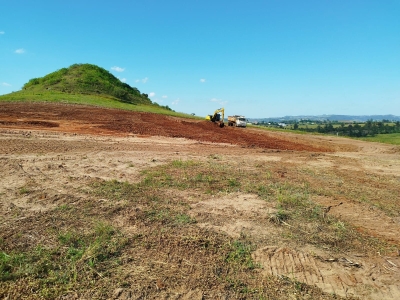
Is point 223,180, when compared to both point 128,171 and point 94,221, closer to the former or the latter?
point 128,171

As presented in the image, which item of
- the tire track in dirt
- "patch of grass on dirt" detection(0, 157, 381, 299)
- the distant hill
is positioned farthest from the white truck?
the tire track in dirt

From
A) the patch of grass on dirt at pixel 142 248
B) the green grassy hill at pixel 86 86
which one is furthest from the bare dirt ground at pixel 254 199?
the green grassy hill at pixel 86 86

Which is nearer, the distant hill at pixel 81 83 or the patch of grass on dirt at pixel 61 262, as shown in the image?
the patch of grass on dirt at pixel 61 262

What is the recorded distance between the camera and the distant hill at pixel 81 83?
4253 cm

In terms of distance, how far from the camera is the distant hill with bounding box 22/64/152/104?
4253 cm

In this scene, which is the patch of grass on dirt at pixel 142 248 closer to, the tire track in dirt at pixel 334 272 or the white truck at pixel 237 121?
the tire track in dirt at pixel 334 272

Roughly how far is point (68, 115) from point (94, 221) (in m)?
21.5

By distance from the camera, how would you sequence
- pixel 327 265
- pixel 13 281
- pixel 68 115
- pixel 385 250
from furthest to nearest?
pixel 68 115 < pixel 385 250 < pixel 327 265 < pixel 13 281

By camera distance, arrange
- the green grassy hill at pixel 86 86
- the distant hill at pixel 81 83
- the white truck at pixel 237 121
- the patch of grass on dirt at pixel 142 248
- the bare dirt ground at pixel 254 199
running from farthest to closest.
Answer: the distant hill at pixel 81 83, the green grassy hill at pixel 86 86, the white truck at pixel 237 121, the bare dirt ground at pixel 254 199, the patch of grass on dirt at pixel 142 248

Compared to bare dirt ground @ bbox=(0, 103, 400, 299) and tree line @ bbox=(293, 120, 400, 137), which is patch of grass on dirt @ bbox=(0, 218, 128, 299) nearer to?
bare dirt ground @ bbox=(0, 103, 400, 299)

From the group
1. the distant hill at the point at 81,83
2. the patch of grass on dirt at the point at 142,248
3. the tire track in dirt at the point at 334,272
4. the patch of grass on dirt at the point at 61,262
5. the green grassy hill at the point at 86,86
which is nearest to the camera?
the patch of grass on dirt at the point at 61,262

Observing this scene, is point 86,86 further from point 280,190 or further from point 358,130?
point 358,130

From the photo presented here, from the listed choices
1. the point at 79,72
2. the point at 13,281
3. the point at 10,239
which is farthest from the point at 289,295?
the point at 79,72

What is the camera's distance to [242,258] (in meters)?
4.28
